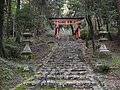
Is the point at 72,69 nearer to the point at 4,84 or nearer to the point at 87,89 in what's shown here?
the point at 87,89

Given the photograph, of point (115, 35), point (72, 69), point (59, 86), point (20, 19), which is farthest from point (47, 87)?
point (115, 35)

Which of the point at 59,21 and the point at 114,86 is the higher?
the point at 59,21

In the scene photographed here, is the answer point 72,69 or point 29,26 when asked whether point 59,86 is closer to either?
point 72,69

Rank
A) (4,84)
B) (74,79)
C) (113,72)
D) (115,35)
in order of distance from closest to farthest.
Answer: (4,84)
(74,79)
(113,72)
(115,35)

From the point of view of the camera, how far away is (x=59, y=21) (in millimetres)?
33125

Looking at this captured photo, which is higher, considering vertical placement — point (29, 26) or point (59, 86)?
point (29, 26)

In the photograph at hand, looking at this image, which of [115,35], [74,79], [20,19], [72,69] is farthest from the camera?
[115,35]

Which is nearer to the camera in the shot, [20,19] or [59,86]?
[59,86]

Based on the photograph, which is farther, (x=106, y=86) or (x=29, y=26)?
(x=29, y=26)

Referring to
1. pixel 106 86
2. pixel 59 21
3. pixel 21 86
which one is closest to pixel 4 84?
pixel 21 86

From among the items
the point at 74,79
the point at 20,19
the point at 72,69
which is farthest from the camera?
the point at 20,19

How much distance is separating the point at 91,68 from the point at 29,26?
11199mm

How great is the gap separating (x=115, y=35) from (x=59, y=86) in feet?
62.3

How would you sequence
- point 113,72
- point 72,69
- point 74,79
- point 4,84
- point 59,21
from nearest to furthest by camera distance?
point 4,84 < point 74,79 < point 113,72 < point 72,69 < point 59,21
